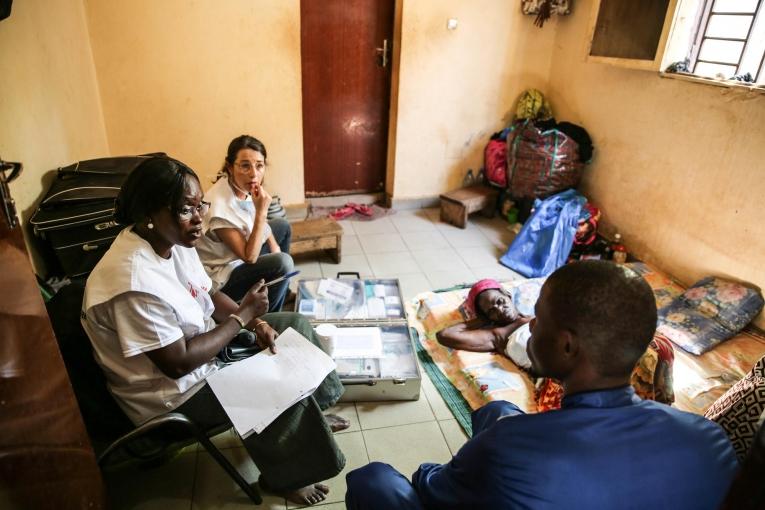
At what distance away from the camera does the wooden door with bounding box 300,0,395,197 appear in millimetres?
3875

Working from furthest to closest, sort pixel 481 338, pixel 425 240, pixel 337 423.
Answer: pixel 425 240 → pixel 481 338 → pixel 337 423

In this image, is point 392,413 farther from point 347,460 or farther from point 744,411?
point 744,411

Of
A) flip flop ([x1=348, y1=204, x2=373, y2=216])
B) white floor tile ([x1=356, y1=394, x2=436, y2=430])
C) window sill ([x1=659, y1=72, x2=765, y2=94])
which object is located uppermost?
window sill ([x1=659, y1=72, x2=765, y2=94])

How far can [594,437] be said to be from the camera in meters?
0.86

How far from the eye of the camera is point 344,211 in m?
4.33

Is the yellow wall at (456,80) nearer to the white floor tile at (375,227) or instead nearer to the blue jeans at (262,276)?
the white floor tile at (375,227)

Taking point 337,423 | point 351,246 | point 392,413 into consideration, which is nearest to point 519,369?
point 392,413

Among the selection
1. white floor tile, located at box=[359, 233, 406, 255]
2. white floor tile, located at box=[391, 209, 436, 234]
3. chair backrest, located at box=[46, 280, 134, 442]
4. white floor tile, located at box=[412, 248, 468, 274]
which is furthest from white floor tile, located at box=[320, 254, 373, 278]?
chair backrest, located at box=[46, 280, 134, 442]

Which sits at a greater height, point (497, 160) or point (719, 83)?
point (719, 83)

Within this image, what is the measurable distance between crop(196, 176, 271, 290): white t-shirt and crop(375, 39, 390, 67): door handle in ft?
7.68

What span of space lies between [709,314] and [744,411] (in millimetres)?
1707

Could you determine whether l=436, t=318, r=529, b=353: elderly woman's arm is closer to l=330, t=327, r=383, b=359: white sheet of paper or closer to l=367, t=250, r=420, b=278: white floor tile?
l=330, t=327, r=383, b=359: white sheet of paper

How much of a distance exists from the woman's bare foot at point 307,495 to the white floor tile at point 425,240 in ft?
7.44

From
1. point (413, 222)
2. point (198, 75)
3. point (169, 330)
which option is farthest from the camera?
point (413, 222)
